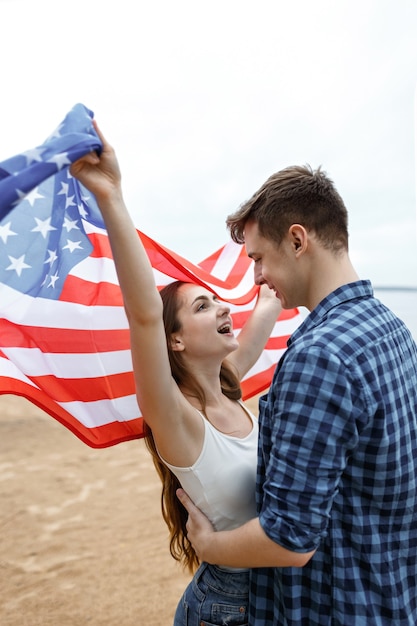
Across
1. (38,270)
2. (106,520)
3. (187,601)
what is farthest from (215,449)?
(106,520)

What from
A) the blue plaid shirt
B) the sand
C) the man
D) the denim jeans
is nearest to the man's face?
the man

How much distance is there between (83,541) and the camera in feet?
21.4

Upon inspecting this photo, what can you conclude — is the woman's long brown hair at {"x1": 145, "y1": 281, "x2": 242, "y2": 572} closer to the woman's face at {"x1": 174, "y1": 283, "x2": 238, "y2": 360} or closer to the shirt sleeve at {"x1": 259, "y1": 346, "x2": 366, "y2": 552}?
the woman's face at {"x1": 174, "y1": 283, "x2": 238, "y2": 360}

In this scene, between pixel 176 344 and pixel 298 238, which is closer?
pixel 298 238

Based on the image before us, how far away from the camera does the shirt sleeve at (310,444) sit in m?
1.48

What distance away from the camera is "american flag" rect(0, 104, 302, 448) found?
2.23 meters

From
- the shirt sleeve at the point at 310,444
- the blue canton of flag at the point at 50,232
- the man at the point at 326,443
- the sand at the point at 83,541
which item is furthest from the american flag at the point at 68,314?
the sand at the point at 83,541

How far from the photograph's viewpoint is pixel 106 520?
7168mm

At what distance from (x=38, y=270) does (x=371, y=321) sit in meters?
1.21

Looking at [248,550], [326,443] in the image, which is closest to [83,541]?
[248,550]

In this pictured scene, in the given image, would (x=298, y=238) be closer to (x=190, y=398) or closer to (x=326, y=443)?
(x=326, y=443)

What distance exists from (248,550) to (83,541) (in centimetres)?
539

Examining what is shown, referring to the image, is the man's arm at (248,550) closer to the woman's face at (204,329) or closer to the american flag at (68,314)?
the woman's face at (204,329)

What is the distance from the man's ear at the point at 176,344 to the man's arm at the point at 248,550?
73 centimetres
